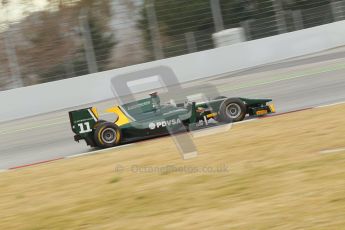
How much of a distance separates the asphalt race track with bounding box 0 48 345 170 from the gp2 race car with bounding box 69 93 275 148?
736 millimetres

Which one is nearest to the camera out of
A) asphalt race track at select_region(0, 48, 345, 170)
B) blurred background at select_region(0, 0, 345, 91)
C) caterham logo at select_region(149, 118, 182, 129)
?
caterham logo at select_region(149, 118, 182, 129)

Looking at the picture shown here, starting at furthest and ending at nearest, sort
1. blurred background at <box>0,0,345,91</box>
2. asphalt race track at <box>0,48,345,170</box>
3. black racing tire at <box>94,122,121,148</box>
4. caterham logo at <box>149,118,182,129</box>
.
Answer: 1. blurred background at <box>0,0,345,91</box>
2. asphalt race track at <box>0,48,345,170</box>
3. black racing tire at <box>94,122,121,148</box>
4. caterham logo at <box>149,118,182,129</box>

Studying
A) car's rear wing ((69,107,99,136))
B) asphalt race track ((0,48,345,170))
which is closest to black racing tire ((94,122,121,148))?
car's rear wing ((69,107,99,136))

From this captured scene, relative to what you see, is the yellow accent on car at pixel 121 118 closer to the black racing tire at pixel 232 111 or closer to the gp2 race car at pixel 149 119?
the gp2 race car at pixel 149 119

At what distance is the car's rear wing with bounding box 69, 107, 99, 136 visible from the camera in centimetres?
927

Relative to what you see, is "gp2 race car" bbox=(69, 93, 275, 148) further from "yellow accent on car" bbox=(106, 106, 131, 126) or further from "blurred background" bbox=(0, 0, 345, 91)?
"blurred background" bbox=(0, 0, 345, 91)

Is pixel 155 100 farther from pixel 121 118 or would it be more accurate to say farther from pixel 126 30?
pixel 126 30

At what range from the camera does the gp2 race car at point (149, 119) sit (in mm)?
9266

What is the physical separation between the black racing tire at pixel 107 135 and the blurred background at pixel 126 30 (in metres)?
7.67

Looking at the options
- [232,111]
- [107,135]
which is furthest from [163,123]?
[232,111]

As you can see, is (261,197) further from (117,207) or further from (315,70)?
(315,70)

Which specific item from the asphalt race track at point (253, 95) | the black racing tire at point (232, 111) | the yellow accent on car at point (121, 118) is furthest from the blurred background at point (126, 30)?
the black racing tire at point (232, 111)

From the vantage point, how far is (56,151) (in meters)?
10.4

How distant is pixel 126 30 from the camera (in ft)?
56.5
